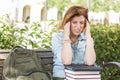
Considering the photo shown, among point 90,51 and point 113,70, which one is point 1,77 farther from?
point 113,70

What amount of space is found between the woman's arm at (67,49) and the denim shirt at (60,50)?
6cm

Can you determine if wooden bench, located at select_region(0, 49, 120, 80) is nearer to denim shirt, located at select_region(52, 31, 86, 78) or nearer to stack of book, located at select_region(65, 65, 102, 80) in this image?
denim shirt, located at select_region(52, 31, 86, 78)

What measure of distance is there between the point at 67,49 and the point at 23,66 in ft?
1.66

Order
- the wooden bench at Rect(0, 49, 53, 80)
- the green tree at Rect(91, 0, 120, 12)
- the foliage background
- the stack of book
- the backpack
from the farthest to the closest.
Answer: the green tree at Rect(91, 0, 120, 12) → the foliage background → the wooden bench at Rect(0, 49, 53, 80) → the backpack → the stack of book

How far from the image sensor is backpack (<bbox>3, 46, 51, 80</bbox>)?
139 inches

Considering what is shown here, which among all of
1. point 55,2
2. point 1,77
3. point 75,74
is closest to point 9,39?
point 1,77

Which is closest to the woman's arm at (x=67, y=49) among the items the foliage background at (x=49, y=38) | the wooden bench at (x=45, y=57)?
the wooden bench at (x=45, y=57)

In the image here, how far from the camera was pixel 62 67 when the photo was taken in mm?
3650

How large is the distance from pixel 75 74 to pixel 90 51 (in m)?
0.44

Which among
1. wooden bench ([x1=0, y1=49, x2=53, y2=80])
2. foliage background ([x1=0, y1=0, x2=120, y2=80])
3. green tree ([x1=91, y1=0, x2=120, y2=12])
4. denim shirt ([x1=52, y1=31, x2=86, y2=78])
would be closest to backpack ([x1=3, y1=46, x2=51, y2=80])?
denim shirt ([x1=52, y1=31, x2=86, y2=78])

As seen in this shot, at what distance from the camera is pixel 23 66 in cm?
364

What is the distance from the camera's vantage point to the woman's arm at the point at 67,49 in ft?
11.7

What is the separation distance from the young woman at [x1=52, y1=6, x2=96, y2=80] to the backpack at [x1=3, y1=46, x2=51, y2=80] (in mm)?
185

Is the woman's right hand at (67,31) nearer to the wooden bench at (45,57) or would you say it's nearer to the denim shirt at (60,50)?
the denim shirt at (60,50)
